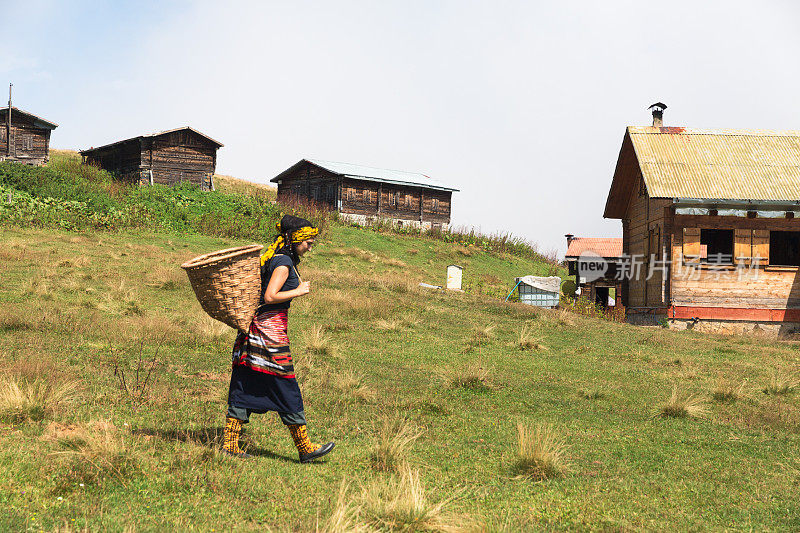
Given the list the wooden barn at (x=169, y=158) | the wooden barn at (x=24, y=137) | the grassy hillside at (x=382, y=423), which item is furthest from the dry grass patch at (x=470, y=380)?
the wooden barn at (x=24, y=137)

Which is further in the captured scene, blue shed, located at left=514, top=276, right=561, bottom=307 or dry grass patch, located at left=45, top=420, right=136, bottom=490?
blue shed, located at left=514, top=276, right=561, bottom=307

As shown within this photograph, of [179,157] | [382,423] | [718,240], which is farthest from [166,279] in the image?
[179,157]

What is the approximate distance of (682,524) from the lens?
470cm

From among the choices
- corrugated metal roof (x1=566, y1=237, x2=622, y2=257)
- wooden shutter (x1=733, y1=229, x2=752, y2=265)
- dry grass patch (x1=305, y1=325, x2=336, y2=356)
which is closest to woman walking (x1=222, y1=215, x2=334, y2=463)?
dry grass patch (x1=305, y1=325, x2=336, y2=356)

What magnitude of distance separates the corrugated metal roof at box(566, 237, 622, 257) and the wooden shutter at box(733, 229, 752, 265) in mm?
26125

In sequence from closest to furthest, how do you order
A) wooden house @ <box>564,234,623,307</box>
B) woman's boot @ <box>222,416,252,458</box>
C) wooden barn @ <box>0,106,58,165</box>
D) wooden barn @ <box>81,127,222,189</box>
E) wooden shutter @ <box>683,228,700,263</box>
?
woman's boot @ <box>222,416,252,458</box> < wooden shutter @ <box>683,228,700,263</box> < wooden house @ <box>564,234,623,307</box> < wooden barn @ <box>81,127,222,189</box> < wooden barn @ <box>0,106,58,165</box>

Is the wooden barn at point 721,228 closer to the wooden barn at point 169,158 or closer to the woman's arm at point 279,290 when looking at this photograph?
the woman's arm at point 279,290

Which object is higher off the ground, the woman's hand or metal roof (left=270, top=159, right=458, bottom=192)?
metal roof (left=270, top=159, right=458, bottom=192)

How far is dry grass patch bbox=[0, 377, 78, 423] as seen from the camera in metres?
5.74

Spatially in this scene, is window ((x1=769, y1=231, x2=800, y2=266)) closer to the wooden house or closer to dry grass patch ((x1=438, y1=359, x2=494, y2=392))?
the wooden house

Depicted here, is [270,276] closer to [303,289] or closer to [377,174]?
[303,289]

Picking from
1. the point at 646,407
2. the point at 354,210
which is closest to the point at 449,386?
the point at 646,407

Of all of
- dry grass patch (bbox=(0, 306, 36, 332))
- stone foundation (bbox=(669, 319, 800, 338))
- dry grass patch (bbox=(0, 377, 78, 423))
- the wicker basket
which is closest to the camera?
the wicker basket

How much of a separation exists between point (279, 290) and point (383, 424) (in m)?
2.12
